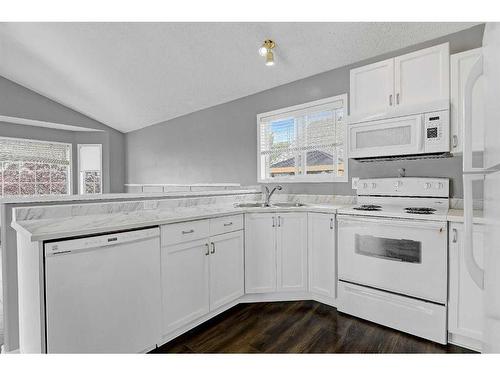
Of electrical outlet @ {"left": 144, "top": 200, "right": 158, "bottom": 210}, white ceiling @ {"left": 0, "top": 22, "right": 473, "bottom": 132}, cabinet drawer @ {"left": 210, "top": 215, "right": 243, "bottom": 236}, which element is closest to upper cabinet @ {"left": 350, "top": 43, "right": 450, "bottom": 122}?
white ceiling @ {"left": 0, "top": 22, "right": 473, "bottom": 132}

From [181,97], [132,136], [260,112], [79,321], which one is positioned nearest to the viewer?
[79,321]

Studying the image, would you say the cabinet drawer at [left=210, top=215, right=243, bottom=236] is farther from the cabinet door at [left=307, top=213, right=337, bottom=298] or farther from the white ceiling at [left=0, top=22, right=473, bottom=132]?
the white ceiling at [left=0, top=22, right=473, bottom=132]

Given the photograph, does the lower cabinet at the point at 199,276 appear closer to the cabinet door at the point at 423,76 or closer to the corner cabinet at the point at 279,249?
the corner cabinet at the point at 279,249

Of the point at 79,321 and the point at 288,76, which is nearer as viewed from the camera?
the point at 79,321

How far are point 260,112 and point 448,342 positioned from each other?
2.93 metres

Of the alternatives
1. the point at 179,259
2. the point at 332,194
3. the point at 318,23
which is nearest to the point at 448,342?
the point at 332,194

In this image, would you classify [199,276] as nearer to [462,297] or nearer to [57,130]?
[462,297]

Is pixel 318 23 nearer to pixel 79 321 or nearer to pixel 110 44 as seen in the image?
pixel 110 44

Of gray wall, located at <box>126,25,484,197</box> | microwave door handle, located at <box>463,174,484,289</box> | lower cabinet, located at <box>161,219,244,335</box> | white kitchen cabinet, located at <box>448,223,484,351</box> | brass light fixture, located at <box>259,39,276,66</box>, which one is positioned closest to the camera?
microwave door handle, located at <box>463,174,484,289</box>

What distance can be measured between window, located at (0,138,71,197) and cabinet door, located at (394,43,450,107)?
634 cm

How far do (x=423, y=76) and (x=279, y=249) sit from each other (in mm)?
1801

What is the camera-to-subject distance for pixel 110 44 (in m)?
3.13

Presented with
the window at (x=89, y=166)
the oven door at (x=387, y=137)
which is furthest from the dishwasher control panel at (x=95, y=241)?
Answer: the window at (x=89, y=166)

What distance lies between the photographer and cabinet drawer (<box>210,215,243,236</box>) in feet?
6.78
